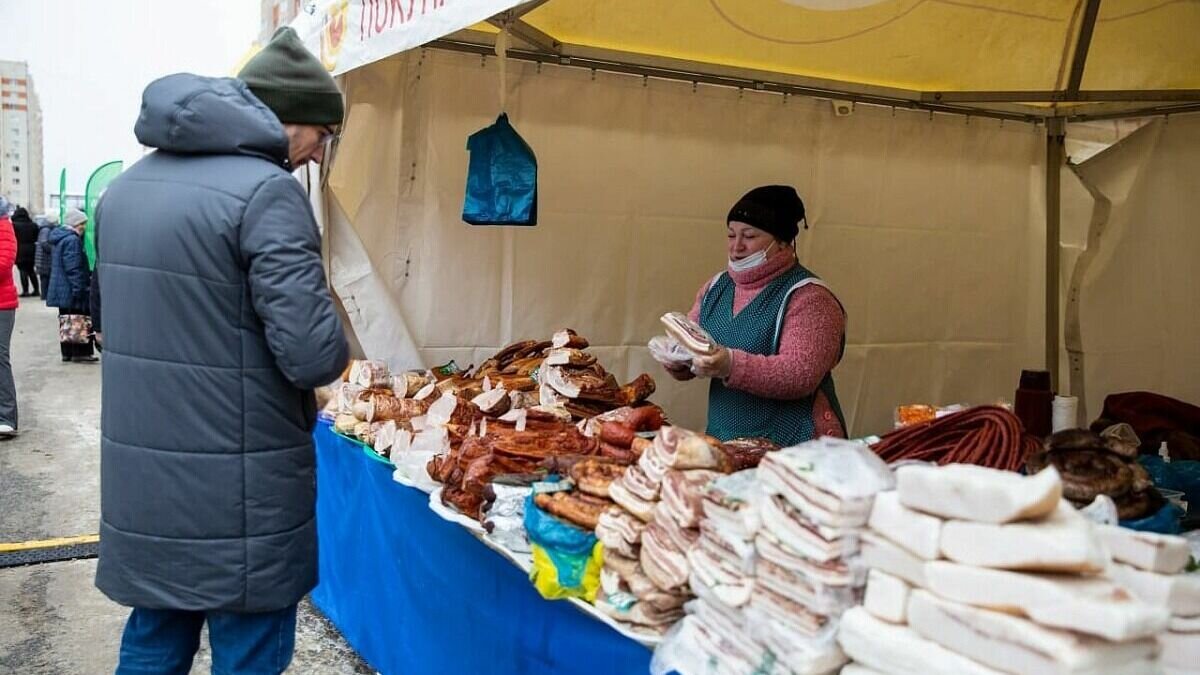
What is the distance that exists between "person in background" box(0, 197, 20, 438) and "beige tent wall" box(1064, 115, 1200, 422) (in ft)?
23.3

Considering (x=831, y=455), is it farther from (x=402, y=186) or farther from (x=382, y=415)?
(x=402, y=186)

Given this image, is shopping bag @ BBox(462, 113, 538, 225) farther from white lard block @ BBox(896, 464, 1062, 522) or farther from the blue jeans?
white lard block @ BBox(896, 464, 1062, 522)

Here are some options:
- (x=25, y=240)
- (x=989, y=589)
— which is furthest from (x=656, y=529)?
(x=25, y=240)

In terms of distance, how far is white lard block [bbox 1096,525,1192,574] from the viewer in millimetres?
1403

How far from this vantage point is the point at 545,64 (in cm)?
473

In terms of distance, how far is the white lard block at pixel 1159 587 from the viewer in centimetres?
141

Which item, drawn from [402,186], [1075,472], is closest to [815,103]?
[402,186]

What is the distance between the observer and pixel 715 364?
10.0 feet

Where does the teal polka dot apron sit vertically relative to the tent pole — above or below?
below

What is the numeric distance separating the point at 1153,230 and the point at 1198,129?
0.58 metres

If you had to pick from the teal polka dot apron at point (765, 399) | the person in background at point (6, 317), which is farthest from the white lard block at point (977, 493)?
the person in background at point (6, 317)

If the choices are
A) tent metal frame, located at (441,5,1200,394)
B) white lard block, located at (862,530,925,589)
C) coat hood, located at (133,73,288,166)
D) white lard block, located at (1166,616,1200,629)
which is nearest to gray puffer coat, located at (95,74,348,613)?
coat hood, located at (133,73,288,166)

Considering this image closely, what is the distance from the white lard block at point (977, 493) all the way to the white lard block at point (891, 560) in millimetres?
75

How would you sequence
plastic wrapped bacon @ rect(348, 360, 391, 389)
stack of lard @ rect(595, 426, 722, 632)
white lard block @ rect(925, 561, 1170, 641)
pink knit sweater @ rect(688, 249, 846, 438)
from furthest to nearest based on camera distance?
plastic wrapped bacon @ rect(348, 360, 391, 389)
pink knit sweater @ rect(688, 249, 846, 438)
stack of lard @ rect(595, 426, 722, 632)
white lard block @ rect(925, 561, 1170, 641)
